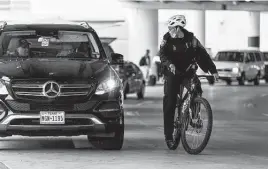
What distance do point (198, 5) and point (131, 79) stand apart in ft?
102

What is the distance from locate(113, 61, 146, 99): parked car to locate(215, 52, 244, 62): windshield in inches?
615

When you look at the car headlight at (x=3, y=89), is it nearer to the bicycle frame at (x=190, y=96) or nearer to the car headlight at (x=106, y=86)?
the car headlight at (x=106, y=86)

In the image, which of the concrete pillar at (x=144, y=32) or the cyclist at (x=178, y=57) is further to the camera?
the concrete pillar at (x=144, y=32)

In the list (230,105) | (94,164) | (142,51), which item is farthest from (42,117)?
(142,51)

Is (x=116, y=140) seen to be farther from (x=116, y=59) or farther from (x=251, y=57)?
(x=251, y=57)

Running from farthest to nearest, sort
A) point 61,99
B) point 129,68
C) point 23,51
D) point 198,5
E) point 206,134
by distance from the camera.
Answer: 1. point 198,5
2. point 129,68
3. point 23,51
4. point 61,99
5. point 206,134

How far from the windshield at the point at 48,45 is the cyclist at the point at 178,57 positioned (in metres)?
1.51

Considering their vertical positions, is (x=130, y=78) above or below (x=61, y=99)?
below

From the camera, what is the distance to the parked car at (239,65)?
161ft

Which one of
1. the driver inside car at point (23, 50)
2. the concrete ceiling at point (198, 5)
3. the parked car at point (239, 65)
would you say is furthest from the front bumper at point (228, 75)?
the driver inside car at point (23, 50)

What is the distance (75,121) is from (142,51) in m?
47.3

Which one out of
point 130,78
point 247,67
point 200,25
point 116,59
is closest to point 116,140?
point 116,59

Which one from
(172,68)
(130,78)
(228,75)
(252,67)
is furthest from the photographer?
(252,67)

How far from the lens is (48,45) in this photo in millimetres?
15328
